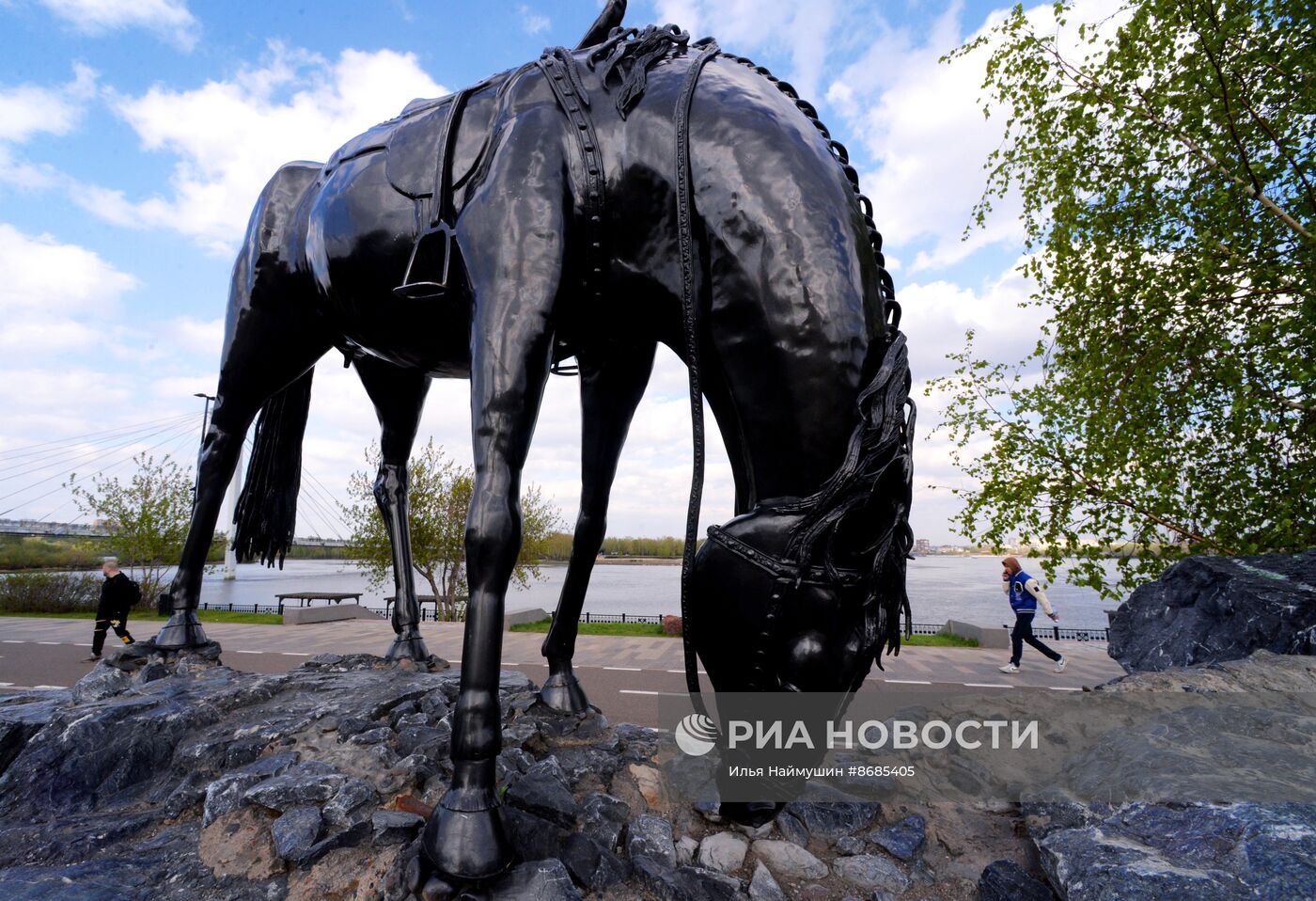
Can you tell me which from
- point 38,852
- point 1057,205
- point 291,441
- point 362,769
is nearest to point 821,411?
point 362,769

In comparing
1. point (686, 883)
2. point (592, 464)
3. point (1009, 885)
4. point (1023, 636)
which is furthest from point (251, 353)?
point (1023, 636)

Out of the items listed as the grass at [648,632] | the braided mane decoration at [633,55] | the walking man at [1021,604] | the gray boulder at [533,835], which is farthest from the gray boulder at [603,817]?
the grass at [648,632]

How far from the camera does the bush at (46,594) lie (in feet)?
72.2

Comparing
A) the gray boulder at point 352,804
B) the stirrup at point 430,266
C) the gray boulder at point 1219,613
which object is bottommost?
the gray boulder at point 352,804

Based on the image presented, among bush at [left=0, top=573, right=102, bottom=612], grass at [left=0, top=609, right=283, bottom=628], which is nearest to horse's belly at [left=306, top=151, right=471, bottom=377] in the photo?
grass at [left=0, top=609, right=283, bottom=628]

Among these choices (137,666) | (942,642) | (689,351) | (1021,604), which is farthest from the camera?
(942,642)

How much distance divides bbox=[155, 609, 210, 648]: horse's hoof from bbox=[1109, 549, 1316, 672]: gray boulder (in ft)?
18.0

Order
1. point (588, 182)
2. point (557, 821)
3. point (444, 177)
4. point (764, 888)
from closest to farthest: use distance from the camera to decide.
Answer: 1. point (764, 888)
2. point (557, 821)
3. point (588, 182)
4. point (444, 177)

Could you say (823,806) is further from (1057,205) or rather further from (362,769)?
(1057,205)

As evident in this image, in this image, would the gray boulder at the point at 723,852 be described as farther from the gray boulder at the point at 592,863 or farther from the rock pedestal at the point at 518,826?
the gray boulder at the point at 592,863

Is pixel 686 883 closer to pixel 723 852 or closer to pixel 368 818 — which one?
pixel 723 852

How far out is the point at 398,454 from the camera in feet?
13.1

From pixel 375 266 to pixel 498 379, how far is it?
112 cm

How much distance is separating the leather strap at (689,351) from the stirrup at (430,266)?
0.88 m
